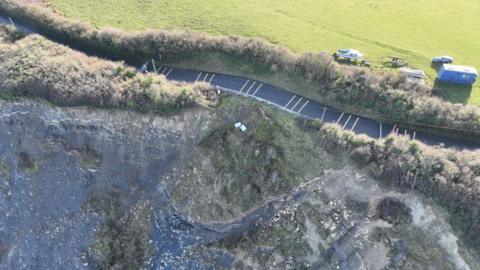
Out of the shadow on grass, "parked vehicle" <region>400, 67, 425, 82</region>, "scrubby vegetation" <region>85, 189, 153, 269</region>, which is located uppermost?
"parked vehicle" <region>400, 67, 425, 82</region>

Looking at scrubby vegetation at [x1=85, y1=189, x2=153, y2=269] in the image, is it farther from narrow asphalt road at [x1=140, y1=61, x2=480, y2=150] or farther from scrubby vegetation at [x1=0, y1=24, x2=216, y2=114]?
narrow asphalt road at [x1=140, y1=61, x2=480, y2=150]

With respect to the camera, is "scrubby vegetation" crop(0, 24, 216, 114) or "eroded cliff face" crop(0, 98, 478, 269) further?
"scrubby vegetation" crop(0, 24, 216, 114)

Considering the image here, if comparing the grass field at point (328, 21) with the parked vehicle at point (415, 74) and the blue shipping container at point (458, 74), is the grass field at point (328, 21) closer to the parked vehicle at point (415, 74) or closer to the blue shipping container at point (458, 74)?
the parked vehicle at point (415, 74)

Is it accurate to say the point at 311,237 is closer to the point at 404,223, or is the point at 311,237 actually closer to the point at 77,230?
the point at 404,223

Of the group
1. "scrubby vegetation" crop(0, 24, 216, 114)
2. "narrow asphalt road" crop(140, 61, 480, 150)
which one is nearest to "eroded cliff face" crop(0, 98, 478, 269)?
"scrubby vegetation" crop(0, 24, 216, 114)

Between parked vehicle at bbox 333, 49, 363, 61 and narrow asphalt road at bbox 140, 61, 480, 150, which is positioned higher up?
parked vehicle at bbox 333, 49, 363, 61

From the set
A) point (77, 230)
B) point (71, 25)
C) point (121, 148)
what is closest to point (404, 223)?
point (121, 148)

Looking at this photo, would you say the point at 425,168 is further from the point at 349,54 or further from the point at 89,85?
the point at 89,85
